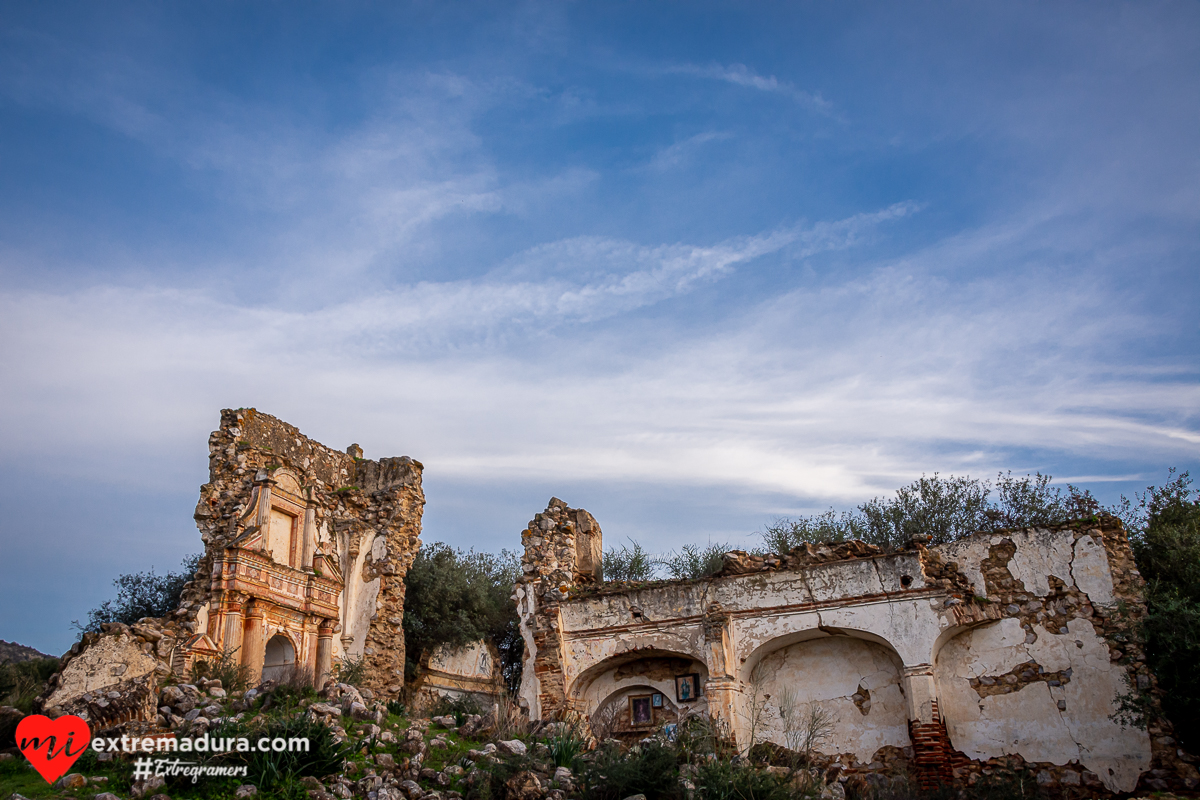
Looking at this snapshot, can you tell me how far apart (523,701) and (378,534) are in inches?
215

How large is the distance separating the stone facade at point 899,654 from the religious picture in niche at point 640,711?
28 mm

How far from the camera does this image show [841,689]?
55.7ft

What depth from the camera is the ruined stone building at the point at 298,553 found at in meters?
17.7

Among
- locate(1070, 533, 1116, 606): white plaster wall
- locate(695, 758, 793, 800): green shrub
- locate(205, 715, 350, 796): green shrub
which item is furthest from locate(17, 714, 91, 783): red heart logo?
locate(1070, 533, 1116, 606): white plaster wall

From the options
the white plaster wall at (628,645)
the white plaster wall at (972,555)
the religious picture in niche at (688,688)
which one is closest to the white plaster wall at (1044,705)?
the white plaster wall at (972,555)

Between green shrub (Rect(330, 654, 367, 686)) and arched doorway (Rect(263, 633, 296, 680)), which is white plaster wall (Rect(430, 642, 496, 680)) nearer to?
green shrub (Rect(330, 654, 367, 686))

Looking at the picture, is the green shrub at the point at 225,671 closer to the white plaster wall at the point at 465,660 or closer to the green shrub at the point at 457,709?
the green shrub at the point at 457,709

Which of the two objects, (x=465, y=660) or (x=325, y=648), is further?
(x=465, y=660)

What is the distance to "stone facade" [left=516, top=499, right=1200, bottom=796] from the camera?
14.7m

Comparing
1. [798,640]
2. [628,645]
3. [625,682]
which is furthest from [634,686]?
[798,640]

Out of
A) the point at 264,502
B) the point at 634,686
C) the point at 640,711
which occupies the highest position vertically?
the point at 264,502

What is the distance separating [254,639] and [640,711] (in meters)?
7.61

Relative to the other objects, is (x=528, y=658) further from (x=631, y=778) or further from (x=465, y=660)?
(x=631, y=778)

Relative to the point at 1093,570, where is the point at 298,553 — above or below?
above
